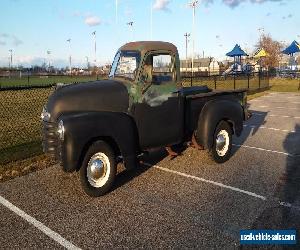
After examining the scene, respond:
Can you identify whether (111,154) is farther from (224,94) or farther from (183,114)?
(224,94)

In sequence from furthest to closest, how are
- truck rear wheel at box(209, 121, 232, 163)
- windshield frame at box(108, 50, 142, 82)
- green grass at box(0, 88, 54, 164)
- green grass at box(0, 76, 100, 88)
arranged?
green grass at box(0, 76, 100, 88) < green grass at box(0, 88, 54, 164) < truck rear wheel at box(209, 121, 232, 163) < windshield frame at box(108, 50, 142, 82)

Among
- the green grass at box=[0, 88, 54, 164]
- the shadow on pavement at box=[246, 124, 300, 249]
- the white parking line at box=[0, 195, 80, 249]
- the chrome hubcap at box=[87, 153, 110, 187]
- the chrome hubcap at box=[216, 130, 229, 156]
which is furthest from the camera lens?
the green grass at box=[0, 88, 54, 164]

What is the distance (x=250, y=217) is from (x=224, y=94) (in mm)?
3408

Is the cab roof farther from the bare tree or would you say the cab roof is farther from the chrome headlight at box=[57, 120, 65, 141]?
the bare tree

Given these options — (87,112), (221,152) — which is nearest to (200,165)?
(221,152)

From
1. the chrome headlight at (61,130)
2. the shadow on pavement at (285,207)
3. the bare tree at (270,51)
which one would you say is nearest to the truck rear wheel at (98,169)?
the chrome headlight at (61,130)

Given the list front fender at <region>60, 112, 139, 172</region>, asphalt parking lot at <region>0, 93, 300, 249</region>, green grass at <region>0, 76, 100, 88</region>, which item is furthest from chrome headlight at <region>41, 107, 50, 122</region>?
green grass at <region>0, 76, 100, 88</region>

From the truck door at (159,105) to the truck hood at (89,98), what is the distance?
34 cm

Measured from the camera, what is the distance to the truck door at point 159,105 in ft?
19.1

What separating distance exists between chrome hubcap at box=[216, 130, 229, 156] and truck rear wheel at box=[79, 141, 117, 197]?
261cm

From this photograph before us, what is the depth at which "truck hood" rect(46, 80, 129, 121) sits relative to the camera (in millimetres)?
5285

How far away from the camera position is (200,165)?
695cm

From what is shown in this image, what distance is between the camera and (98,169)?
5316mm

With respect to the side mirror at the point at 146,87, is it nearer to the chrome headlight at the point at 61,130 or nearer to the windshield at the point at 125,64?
the windshield at the point at 125,64
